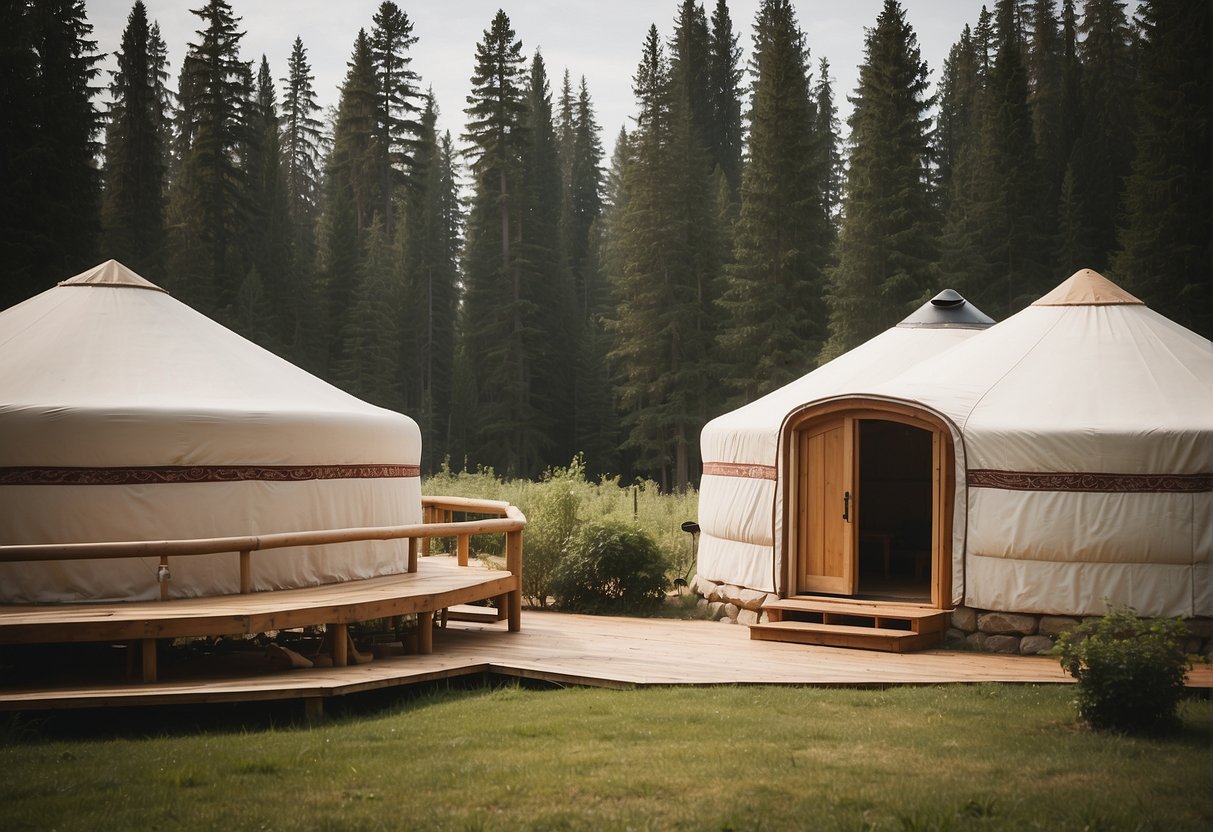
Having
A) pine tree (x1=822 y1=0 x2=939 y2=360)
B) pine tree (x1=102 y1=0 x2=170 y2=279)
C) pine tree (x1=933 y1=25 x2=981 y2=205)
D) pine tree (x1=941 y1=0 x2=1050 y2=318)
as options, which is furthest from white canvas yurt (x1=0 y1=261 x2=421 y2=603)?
pine tree (x1=933 y1=25 x2=981 y2=205)

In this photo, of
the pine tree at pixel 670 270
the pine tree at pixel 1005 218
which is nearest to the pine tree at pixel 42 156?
the pine tree at pixel 670 270

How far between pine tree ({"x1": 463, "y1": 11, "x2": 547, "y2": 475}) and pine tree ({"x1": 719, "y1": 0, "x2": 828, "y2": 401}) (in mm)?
7748

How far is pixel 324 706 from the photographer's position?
652 cm

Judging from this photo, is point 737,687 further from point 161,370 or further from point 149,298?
point 149,298

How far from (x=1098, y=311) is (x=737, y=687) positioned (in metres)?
4.79

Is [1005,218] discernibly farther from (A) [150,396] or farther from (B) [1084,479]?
(A) [150,396]

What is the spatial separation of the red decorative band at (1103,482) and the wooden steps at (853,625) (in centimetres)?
107

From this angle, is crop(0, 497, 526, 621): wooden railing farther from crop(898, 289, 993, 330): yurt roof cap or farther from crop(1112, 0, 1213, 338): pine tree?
crop(1112, 0, 1213, 338): pine tree

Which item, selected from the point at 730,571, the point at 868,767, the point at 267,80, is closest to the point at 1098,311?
the point at 730,571

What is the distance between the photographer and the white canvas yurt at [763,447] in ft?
29.7

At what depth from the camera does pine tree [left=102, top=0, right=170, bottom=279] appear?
2655 cm

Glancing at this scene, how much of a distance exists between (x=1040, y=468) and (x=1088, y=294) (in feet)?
7.21

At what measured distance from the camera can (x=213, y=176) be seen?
31953mm

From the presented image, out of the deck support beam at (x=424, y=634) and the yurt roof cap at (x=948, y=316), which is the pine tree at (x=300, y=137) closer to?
the yurt roof cap at (x=948, y=316)
